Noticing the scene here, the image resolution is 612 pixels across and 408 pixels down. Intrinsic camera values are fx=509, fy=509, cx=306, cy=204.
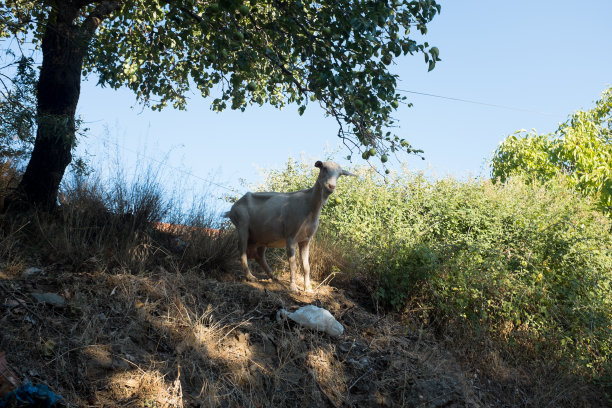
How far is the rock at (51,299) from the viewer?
4863mm

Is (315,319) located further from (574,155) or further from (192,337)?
(574,155)

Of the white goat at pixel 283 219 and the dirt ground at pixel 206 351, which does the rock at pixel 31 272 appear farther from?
the white goat at pixel 283 219

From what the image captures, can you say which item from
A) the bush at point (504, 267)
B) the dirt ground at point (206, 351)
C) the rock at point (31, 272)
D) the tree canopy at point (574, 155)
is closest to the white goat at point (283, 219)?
the bush at point (504, 267)

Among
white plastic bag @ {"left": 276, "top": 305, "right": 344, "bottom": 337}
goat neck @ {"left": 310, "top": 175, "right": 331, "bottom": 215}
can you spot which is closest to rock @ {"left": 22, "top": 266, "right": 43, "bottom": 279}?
white plastic bag @ {"left": 276, "top": 305, "right": 344, "bottom": 337}

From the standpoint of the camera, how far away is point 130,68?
9289 mm

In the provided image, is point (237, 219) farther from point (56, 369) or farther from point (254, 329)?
point (56, 369)

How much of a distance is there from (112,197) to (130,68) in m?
2.99

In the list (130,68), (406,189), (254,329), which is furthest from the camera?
(406,189)

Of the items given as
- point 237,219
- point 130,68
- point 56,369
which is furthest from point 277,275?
point 130,68

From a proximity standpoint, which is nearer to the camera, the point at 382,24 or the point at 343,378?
the point at 343,378

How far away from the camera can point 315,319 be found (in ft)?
18.8

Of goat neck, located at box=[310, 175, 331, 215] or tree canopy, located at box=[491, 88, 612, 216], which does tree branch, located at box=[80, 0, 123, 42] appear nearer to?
goat neck, located at box=[310, 175, 331, 215]

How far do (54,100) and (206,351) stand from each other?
194 inches

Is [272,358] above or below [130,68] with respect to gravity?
below
